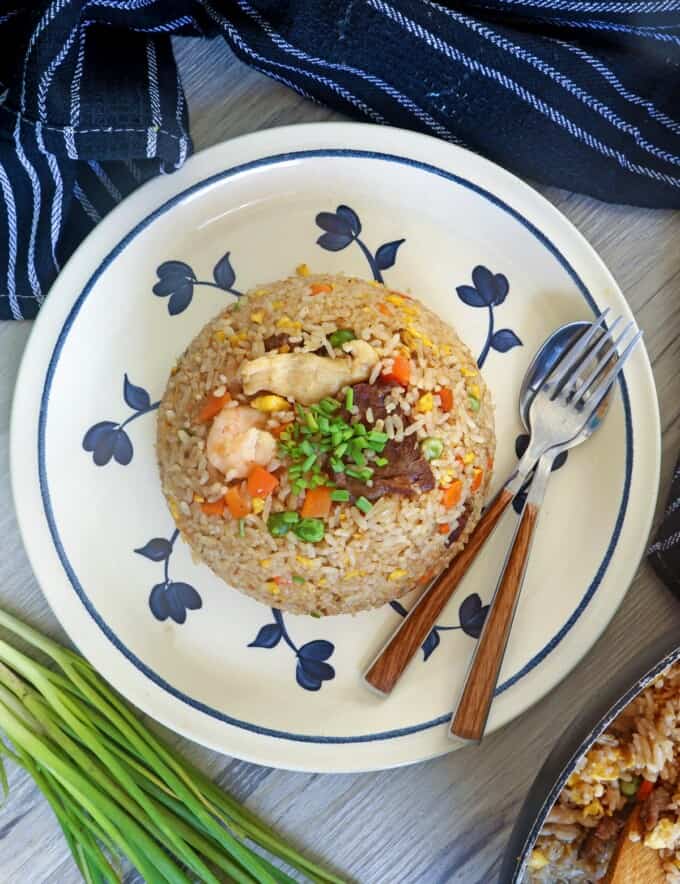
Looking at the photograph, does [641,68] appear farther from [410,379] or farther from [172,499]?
[172,499]

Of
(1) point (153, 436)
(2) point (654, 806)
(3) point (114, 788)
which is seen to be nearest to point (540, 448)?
(2) point (654, 806)

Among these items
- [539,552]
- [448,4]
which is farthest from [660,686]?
[448,4]

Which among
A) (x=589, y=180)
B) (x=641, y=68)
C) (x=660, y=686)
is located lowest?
(x=660, y=686)

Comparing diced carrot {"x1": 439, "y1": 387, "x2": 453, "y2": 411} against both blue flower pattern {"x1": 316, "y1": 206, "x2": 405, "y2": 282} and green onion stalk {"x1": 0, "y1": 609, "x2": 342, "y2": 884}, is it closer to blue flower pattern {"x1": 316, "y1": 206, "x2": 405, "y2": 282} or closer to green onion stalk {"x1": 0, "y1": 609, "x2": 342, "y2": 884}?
blue flower pattern {"x1": 316, "y1": 206, "x2": 405, "y2": 282}

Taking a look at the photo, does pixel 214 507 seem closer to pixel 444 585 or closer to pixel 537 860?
pixel 444 585

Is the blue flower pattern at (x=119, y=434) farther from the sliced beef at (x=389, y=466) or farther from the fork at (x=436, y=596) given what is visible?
the fork at (x=436, y=596)

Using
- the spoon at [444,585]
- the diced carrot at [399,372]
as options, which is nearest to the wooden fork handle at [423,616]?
the spoon at [444,585]
